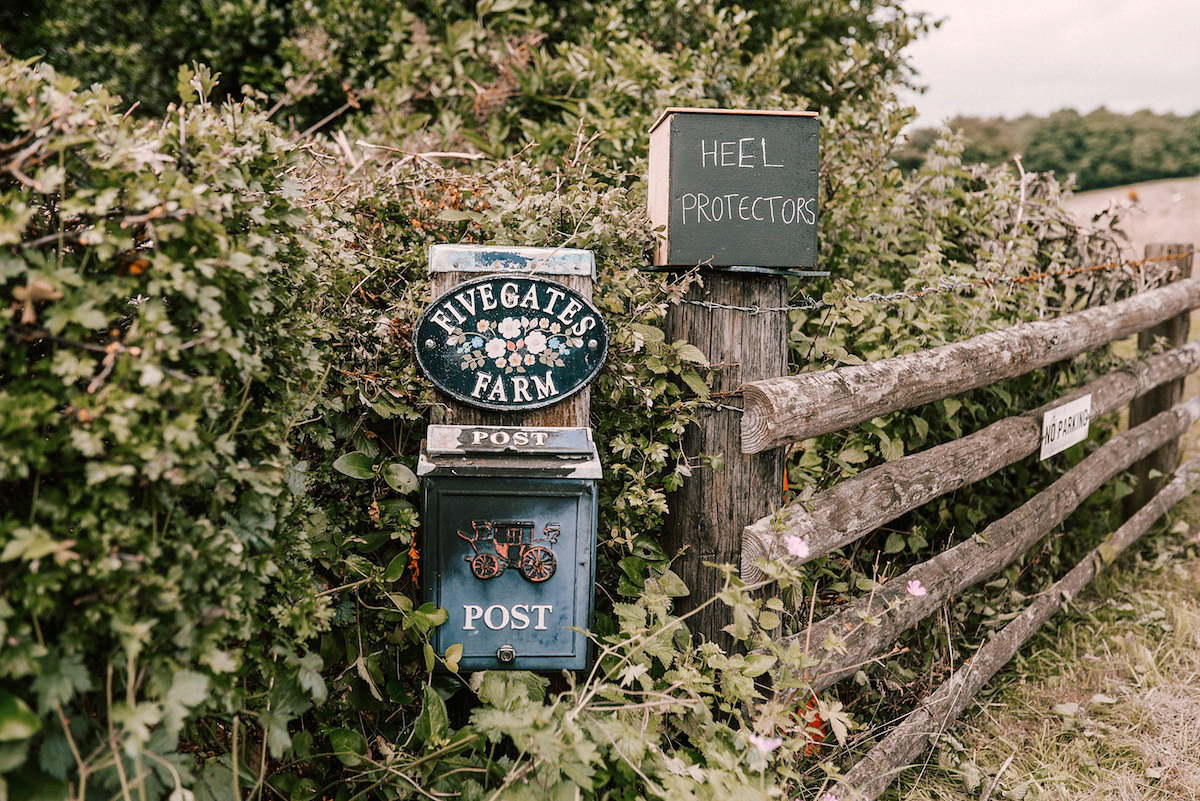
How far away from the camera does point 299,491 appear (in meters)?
1.96

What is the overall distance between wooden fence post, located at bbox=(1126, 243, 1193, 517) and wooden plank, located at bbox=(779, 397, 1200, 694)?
15.2 inches

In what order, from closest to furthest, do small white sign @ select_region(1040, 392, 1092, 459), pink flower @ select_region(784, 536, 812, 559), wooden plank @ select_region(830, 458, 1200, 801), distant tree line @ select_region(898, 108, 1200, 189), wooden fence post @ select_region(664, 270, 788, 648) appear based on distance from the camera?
pink flower @ select_region(784, 536, 812, 559) < wooden fence post @ select_region(664, 270, 788, 648) < wooden plank @ select_region(830, 458, 1200, 801) < small white sign @ select_region(1040, 392, 1092, 459) < distant tree line @ select_region(898, 108, 1200, 189)

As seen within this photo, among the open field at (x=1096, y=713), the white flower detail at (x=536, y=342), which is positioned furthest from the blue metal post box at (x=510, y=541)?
the open field at (x=1096, y=713)

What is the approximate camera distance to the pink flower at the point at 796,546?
218 centimetres

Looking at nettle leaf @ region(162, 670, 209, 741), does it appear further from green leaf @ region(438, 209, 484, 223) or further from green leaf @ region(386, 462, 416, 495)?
green leaf @ region(438, 209, 484, 223)

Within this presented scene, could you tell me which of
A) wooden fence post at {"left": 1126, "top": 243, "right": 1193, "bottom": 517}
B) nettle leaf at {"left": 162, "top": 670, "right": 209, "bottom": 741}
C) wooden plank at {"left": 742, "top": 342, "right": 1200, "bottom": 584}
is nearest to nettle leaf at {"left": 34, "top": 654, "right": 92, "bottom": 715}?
nettle leaf at {"left": 162, "top": 670, "right": 209, "bottom": 741}

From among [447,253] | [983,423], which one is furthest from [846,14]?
[447,253]

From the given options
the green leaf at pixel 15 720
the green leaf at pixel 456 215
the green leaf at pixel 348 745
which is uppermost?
the green leaf at pixel 456 215

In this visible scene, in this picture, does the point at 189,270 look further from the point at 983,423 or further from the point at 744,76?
the point at 744,76

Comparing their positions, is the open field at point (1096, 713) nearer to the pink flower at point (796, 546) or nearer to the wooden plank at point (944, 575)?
the wooden plank at point (944, 575)

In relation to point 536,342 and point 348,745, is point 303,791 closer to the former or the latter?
point 348,745

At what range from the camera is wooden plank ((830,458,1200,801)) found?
2.53 metres

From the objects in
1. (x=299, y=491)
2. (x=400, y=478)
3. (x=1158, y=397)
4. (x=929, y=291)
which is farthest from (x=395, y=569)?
(x=1158, y=397)

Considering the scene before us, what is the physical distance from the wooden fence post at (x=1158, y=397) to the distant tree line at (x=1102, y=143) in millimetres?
30338
